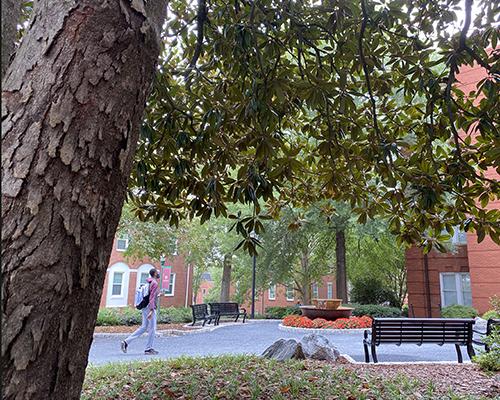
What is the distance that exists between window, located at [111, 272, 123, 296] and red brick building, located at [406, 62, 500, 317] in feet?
56.0

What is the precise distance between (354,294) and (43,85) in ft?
82.3

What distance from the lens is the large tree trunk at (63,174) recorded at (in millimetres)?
1040

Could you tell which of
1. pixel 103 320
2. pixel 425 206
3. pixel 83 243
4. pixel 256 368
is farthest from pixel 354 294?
pixel 83 243

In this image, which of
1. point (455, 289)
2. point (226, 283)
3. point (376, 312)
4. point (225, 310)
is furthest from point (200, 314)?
point (455, 289)

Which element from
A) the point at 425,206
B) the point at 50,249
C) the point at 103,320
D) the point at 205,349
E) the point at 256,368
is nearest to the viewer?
the point at 50,249

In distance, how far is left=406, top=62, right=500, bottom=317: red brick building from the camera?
1485cm

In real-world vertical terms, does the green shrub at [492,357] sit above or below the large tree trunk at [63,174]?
below

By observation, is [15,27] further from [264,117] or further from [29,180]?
[264,117]

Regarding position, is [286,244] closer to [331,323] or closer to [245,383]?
[331,323]

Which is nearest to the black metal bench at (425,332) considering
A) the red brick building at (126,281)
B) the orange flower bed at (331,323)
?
the orange flower bed at (331,323)

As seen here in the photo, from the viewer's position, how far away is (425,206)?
3.59m

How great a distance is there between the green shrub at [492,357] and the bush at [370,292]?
1861 centimetres

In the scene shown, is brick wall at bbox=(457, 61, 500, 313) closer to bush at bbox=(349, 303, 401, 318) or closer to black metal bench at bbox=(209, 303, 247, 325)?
bush at bbox=(349, 303, 401, 318)

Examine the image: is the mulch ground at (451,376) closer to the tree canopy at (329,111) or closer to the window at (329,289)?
the tree canopy at (329,111)
